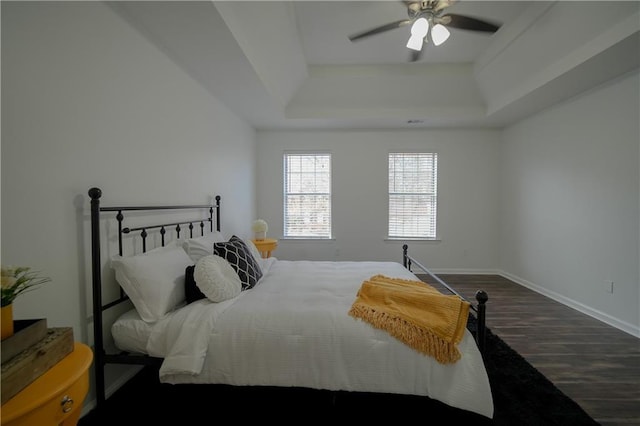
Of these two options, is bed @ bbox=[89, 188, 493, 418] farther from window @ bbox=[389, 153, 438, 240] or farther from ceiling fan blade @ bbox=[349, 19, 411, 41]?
window @ bbox=[389, 153, 438, 240]

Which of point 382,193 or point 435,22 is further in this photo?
point 382,193

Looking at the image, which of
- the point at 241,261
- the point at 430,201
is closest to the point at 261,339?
the point at 241,261

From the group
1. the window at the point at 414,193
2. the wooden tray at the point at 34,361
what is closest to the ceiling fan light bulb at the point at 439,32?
the window at the point at 414,193

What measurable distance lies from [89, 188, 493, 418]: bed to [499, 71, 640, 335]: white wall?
2.41 m

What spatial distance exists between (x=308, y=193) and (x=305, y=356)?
3540 millimetres

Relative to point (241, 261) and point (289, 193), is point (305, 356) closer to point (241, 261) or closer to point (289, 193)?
point (241, 261)

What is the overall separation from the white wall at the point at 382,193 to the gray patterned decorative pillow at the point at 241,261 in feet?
8.61

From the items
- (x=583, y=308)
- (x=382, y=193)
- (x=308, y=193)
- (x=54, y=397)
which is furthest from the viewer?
(x=308, y=193)

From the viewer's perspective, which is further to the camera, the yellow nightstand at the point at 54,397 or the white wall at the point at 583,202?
the white wall at the point at 583,202

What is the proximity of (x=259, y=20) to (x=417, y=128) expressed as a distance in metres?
3.16

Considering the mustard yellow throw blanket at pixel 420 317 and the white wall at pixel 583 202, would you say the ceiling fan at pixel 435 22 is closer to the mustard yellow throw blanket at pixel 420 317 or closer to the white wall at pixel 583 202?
the white wall at pixel 583 202

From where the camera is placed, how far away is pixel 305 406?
1.67 metres

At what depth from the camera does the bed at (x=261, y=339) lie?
4.58 feet

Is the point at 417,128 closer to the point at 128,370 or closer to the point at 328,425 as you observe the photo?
the point at 328,425
